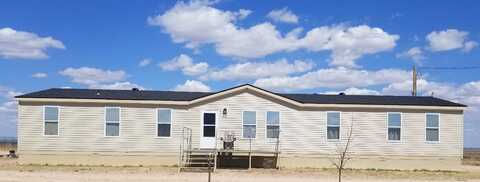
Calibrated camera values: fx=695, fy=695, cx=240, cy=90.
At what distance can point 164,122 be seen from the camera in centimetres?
2936

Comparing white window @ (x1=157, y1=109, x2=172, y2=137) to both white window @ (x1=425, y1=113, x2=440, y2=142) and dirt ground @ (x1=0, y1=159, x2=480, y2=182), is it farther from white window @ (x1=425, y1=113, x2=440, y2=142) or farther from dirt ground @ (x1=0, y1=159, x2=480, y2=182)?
white window @ (x1=425, y1=113, x2=440, y2=142)

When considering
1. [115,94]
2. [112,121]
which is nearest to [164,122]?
[112,121]

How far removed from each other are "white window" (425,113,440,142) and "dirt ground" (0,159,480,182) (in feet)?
5.70

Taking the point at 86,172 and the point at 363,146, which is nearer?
the point at 86,172

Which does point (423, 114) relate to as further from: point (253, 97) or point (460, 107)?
point (253, 97)

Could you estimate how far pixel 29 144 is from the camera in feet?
95.1

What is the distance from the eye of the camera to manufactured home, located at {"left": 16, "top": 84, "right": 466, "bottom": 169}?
29016 millimetres

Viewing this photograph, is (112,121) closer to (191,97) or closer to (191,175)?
(191,97)

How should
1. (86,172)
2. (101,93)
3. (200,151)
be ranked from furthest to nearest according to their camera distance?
(101,93)
(200,151)
(86,172)

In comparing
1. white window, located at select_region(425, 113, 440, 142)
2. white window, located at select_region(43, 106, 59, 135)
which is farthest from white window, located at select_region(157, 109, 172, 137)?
white window, located at select_region(425, 113, 440, 142)

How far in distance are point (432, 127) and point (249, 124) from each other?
7.91 metres

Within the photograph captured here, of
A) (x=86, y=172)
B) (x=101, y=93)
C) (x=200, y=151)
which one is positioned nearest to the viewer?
(x=86, y=172)

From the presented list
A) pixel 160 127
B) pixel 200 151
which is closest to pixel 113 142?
pixel 160 127

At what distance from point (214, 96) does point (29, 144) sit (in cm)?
797
